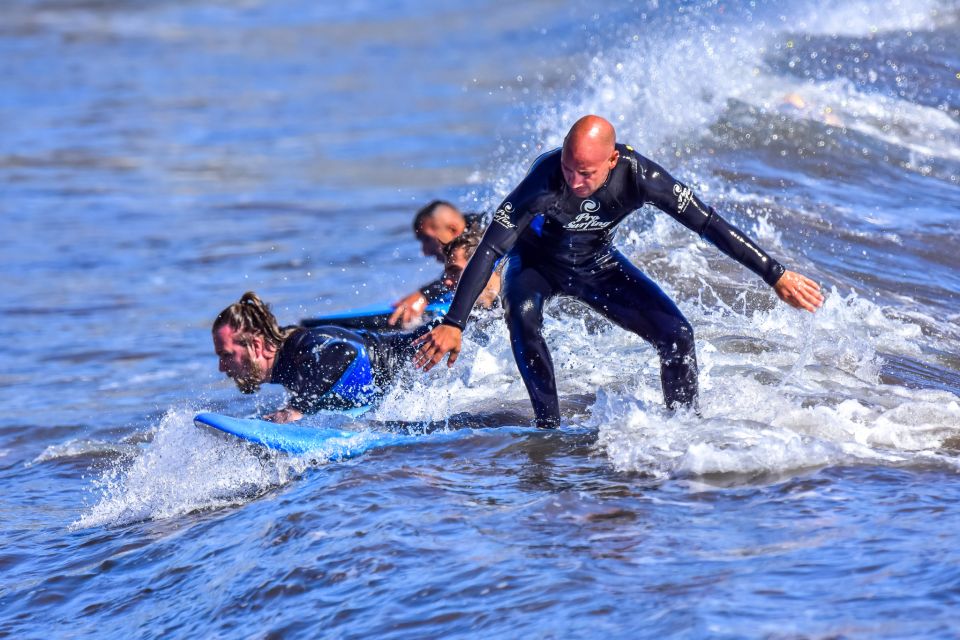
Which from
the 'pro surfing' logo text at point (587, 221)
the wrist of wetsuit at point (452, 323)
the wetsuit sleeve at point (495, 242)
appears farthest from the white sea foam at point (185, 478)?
the 'pro surfing' logo text at point (587, 221)

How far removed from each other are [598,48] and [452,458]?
14235mm

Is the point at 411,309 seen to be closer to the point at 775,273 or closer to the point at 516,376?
the point at 516,376

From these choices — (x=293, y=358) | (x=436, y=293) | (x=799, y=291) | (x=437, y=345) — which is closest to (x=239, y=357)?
(x=293, y=358)

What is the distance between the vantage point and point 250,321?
22.3 ft

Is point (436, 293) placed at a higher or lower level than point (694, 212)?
lower

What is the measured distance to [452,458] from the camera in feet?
21.2

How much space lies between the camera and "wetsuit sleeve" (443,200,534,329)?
20.0ft

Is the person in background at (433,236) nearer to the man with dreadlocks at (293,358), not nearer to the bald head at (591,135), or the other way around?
the man with dreadlocks at (293,358)

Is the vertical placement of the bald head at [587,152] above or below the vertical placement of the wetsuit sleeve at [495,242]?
above

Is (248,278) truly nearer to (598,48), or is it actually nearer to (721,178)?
(721,178)

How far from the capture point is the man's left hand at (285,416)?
6.82m

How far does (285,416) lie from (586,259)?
1909 mm

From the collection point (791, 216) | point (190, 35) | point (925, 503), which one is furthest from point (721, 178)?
point (190, 35)

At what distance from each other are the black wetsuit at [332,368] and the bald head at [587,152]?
181 centimetres
